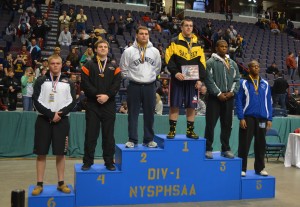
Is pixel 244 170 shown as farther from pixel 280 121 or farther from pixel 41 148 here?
pixel 280 121

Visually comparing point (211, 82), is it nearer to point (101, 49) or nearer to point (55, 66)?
point (101, 49)

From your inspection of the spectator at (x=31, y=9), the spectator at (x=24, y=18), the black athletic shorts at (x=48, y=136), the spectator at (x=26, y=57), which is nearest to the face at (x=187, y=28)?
the black athletic shorts at (x=48, y=136)

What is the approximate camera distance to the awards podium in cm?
602

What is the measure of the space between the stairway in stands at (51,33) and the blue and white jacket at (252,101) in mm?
10181

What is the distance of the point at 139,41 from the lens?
6.27 m

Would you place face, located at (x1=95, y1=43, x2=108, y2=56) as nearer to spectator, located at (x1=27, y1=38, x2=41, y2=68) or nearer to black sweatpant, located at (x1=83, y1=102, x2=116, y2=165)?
black sweatpant, located at (x1=83, y1=102, x2=116, y2=165)

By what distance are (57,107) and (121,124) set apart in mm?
4680

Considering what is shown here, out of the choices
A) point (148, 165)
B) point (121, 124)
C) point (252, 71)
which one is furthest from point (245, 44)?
point (148, 165)

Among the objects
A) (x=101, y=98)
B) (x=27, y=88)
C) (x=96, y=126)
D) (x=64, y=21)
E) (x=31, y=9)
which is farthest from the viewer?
(x=31, y=9)

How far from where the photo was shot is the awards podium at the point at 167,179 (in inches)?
237

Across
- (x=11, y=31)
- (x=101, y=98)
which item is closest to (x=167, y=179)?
(x=101, y=98)

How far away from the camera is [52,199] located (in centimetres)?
550

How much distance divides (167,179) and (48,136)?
1.90m

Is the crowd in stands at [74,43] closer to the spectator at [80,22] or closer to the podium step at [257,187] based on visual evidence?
the spectator at [80,22]
